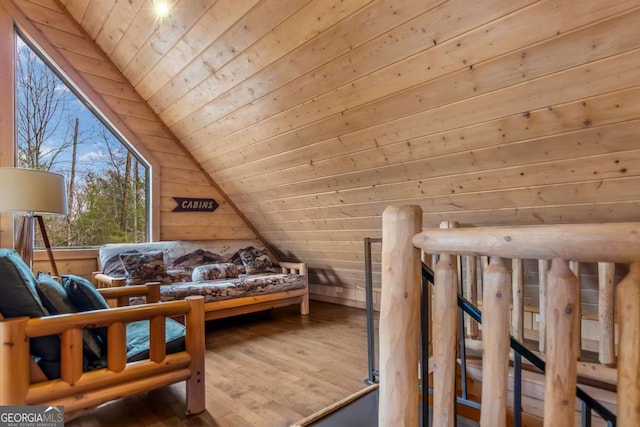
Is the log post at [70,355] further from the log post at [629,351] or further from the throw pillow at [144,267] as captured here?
the log post at [629,351]

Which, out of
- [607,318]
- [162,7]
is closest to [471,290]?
[607,318]

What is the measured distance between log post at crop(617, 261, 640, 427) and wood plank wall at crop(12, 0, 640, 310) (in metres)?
1.36

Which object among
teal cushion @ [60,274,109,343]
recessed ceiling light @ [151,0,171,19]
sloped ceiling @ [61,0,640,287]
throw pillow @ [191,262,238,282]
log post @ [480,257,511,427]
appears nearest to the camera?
log post @ [480,257,511,427]

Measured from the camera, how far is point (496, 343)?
32.8 inches

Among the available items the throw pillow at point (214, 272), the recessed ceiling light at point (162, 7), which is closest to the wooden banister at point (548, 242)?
the recessed ceiling light at point (162, 7)

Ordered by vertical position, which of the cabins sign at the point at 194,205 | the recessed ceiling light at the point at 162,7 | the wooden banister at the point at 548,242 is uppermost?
the recessed ceiling light at the point at 162,7

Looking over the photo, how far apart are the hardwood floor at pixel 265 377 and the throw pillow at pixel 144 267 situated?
730mm

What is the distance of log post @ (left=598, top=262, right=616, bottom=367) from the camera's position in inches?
87.7

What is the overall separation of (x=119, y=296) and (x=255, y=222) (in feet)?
7.82

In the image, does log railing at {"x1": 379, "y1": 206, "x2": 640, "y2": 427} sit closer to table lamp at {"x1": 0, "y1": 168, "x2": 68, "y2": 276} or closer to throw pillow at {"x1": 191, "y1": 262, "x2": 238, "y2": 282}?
table lamp at {"x1": 0, "y1": 168, "x2": 68, "y2": 276}

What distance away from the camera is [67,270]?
11.3 feet

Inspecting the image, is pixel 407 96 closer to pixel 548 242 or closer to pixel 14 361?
pixel 548 242

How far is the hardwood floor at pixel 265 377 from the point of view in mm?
1911

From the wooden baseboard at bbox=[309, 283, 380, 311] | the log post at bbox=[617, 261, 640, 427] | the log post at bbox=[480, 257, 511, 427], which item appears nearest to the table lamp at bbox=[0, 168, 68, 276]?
the log post at bbox=[480, 257, 511, 427]
